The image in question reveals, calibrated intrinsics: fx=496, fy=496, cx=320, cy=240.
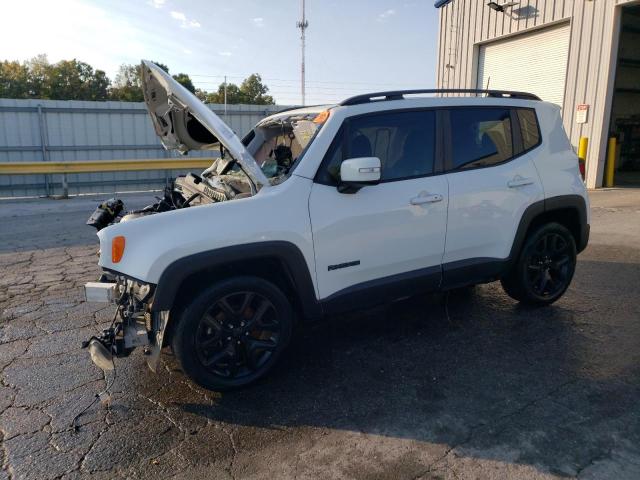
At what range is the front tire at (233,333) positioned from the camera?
3135mm

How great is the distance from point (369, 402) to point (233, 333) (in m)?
0.99

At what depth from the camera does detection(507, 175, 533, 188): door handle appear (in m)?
4.19

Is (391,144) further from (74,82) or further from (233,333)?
(74,82)

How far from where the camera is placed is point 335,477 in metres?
2.54

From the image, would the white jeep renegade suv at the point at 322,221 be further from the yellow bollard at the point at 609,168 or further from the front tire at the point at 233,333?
the yellow bollard at the point at 609,168

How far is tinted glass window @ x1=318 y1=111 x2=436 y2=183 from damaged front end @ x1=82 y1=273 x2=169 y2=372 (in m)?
1.42

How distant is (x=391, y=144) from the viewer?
12.3 ft

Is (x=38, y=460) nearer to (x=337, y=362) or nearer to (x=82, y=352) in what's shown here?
(x=82, y=352)

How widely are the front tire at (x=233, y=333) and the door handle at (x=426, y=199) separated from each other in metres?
1.21

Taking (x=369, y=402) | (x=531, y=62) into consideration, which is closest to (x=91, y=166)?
(x=369, y=402)

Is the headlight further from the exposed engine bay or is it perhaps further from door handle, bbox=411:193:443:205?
door handle, bbox=411:193:443:205

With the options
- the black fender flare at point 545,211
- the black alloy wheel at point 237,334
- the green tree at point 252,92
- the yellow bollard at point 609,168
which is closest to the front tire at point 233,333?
the black alloy wheel at point 237,334

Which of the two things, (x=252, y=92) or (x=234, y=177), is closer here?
(x=234, y=177)

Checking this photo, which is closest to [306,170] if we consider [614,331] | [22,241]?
[614,331]
